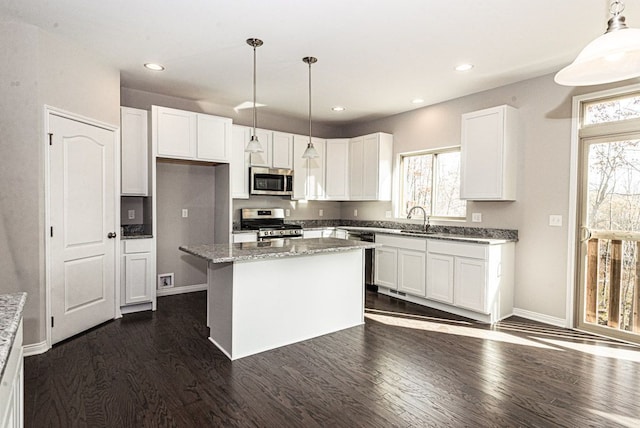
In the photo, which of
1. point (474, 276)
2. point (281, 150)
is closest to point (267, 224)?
point (281, 150)

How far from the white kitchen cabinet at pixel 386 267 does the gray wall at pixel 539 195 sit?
117 cm

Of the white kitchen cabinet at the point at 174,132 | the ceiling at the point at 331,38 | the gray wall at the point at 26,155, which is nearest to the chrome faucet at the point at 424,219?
the ceiling at the point at 331,38

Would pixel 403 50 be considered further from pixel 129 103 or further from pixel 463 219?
pixel 129 103

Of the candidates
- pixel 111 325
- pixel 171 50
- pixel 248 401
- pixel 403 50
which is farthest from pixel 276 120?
pixel 248 401

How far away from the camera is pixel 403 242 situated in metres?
4.65

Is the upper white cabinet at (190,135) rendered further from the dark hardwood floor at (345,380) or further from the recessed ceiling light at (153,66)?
the dark hardwood floor at (345,380)

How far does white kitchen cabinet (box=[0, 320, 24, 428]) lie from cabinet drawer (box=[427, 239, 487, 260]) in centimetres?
380

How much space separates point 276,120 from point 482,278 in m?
3.86

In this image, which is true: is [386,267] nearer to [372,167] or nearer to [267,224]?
[372,167]

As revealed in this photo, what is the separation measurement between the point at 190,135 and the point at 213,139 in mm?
300

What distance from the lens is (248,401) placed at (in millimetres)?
2279

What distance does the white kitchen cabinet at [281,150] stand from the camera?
5.38 meters

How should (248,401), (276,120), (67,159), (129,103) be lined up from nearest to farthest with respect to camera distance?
(248,401), (67,159), (129,103), (276,120)

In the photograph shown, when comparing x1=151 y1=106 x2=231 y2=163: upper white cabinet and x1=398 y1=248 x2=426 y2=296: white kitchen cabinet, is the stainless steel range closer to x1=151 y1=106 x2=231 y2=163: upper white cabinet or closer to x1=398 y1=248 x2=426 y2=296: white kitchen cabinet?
x1=151 y1=106 x2=231 y2=163: upper white cabinet
